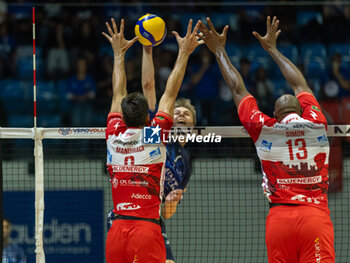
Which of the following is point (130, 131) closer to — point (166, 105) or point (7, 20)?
point (166, 105)

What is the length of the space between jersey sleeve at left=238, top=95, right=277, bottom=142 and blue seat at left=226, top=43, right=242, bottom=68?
790cm

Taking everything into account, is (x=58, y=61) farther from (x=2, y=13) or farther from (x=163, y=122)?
(x=163, y=122)

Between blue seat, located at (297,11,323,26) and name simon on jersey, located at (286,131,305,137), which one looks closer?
name simon on jersey, located at (286,131,305,137)

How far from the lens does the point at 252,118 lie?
20.4 feet

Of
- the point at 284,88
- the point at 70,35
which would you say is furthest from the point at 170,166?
the point at 70,35

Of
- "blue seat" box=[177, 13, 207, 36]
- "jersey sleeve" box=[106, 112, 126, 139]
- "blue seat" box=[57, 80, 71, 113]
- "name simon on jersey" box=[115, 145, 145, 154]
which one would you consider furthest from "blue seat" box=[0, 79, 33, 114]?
"name simon on jersey" box=[115, 145, 145, 154]

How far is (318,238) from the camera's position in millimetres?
5824

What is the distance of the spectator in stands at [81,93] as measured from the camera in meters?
12.5

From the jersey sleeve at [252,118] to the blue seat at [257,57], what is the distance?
791cm

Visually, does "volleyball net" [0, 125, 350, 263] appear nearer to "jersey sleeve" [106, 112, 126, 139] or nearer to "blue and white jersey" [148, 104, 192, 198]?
"blue and white jersey" [148, 104, 192, 198]

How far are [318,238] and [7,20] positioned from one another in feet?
37.1

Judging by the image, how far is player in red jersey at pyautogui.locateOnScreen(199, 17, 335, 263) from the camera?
5859 mm

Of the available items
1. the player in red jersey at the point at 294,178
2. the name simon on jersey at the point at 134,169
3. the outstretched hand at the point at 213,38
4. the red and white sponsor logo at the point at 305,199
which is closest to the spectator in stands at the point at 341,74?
the outstretched hand at the point at 213,38

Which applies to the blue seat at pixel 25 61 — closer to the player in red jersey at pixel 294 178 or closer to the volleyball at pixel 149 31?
the volleyball at pixel 149 31
